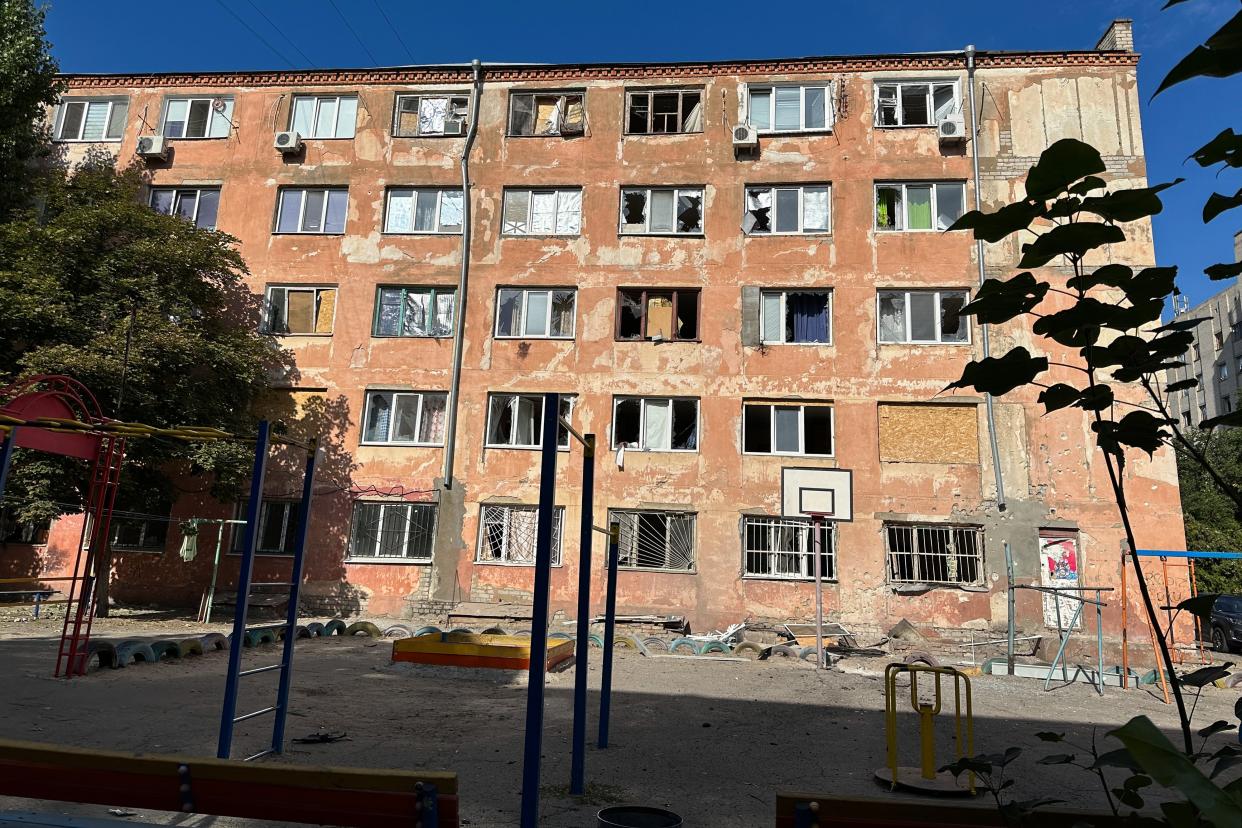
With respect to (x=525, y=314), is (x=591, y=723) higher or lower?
lower

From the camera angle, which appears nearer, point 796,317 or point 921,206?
point 796,317

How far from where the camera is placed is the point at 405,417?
2100 centimetres

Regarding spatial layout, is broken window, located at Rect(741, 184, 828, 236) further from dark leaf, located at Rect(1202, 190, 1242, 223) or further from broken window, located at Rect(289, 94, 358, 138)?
dark leaf, located at Rect(1202, 190, 1242, 223)

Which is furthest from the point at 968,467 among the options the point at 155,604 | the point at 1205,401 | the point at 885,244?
the point at 1205,401

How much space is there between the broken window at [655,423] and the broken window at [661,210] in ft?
15.7

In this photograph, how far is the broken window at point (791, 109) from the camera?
21578 millimetres

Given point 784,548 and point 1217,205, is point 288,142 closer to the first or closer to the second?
point 784,548

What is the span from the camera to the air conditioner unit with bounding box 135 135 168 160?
74.5 feet

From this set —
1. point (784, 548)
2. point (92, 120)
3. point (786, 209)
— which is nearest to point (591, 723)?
point (784, 548)

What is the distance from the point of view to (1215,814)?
4.10 ft

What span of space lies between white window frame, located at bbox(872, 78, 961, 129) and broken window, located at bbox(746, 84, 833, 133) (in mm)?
1267

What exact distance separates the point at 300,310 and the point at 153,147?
273 inches

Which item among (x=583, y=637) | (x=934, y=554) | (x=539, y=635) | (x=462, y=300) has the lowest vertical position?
(x=583, y=637)

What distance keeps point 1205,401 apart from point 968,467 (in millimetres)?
48105
